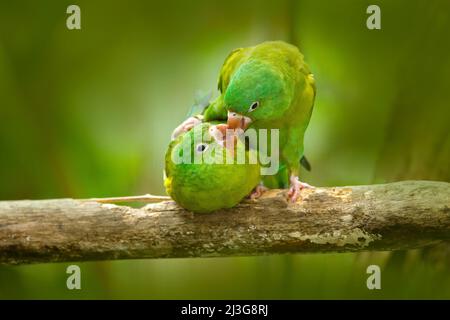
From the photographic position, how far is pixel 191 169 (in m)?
2.17

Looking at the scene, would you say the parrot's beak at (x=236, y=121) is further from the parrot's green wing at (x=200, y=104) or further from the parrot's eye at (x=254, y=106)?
the parrot's green wing at (x=200, y=104)

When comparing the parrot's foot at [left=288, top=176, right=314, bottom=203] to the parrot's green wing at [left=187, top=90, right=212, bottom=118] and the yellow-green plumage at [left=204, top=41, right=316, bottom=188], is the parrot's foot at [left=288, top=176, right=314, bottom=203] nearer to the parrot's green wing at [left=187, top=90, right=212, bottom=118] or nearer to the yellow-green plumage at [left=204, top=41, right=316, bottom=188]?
the yellow-green plumage at [left=204, top=41, right=316, bottom=188]

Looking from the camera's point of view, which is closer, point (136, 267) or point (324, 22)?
point (324, 22)

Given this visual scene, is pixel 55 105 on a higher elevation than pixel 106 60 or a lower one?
lower

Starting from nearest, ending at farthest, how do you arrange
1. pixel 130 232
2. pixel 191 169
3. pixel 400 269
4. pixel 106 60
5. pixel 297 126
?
pixel 191 169
pixel 130 232
pixel 297 126
pixel 400 269
pixel 106 60

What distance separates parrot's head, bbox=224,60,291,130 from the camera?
2.29m

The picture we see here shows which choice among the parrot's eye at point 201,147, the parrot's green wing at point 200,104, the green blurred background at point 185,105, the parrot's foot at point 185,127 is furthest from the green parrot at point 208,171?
the green blurred background at point 185,105

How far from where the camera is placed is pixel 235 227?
7.57 ft

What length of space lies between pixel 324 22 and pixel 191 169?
1943 mm

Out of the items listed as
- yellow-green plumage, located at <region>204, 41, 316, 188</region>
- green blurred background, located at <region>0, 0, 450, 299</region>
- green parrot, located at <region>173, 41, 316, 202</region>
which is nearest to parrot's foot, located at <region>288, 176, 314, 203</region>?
green parrot, located at <region>173, 41, 316, 202</region>

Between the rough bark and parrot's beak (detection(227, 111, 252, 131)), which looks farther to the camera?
parrot's beak (detection(227, 111, 252, 131))

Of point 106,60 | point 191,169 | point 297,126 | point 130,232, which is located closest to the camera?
point 191,169

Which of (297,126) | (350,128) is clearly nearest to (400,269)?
(350,128)

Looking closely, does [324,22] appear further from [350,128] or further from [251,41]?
[350,128]
